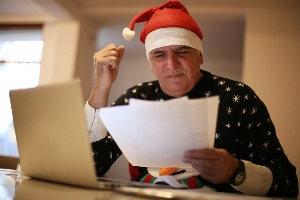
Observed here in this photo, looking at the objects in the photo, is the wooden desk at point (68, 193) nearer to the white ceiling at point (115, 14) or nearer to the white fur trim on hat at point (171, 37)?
the white fur trim on hat at point (171, 37)

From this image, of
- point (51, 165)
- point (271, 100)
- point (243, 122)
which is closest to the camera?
point (51, 165)

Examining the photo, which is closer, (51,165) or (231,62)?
(51,165)

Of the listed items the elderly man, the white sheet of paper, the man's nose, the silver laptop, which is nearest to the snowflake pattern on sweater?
the elderly man

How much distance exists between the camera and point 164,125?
1.80 ft

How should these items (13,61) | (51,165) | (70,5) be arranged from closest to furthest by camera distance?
(51,165) < (70,5) < (13,61)

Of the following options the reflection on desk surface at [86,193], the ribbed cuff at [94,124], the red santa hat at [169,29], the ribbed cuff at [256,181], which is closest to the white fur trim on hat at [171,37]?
the red santa hat at [169,29]

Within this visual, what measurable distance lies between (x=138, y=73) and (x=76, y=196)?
5.08 metres

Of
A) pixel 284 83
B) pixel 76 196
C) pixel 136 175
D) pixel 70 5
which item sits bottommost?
pixel 136 175

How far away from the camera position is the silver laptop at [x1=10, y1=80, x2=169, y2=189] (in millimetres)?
481

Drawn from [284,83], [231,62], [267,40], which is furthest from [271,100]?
[231,62]

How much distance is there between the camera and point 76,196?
47 cm

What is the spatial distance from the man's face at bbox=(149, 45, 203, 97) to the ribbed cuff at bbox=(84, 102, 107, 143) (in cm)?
31

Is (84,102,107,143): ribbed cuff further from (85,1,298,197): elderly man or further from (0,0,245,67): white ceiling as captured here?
(0,0,245,67): white ceiling

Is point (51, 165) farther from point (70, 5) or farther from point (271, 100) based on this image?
point (70, 5)
